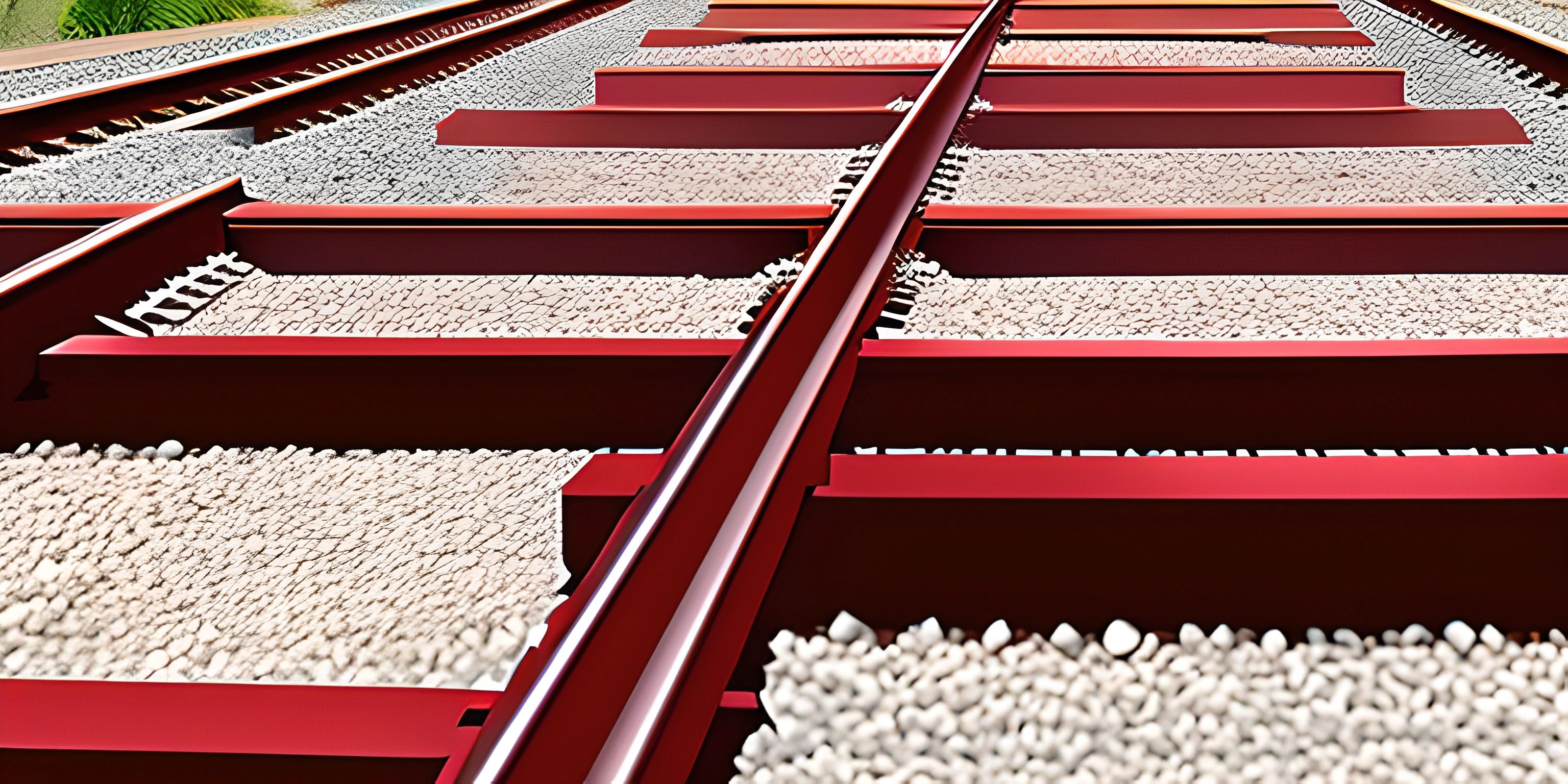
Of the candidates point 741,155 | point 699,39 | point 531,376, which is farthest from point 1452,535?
point 699,39

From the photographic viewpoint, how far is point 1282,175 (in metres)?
2.45

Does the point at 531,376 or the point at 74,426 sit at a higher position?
the point at 531,376

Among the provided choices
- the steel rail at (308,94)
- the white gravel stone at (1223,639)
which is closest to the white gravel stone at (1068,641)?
the white gravel stone at (1223,639)

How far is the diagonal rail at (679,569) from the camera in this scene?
668 mm

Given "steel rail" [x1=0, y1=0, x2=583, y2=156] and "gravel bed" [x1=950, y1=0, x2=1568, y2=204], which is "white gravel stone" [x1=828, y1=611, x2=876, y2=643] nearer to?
"gravel bed" [x1=950, y1=0, x2=1568, y2=204]

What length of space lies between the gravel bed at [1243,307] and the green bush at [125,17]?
9.32 meters

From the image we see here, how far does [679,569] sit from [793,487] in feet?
0.72

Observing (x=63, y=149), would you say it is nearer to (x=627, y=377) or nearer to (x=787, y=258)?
(x=787, y=258)

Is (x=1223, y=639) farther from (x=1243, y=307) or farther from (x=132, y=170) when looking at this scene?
(x=132, y=170)

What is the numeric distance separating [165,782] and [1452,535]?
112cm

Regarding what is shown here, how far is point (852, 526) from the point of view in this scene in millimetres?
1016

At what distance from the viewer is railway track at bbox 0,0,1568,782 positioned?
85 cm

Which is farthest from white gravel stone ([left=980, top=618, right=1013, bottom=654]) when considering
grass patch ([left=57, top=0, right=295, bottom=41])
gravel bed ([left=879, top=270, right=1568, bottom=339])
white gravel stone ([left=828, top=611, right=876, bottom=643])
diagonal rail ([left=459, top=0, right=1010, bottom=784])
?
grass patch ([left=57, top=0, right=295, bottom=41])

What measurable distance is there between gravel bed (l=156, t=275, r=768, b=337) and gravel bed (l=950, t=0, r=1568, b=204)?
2.71 feet
